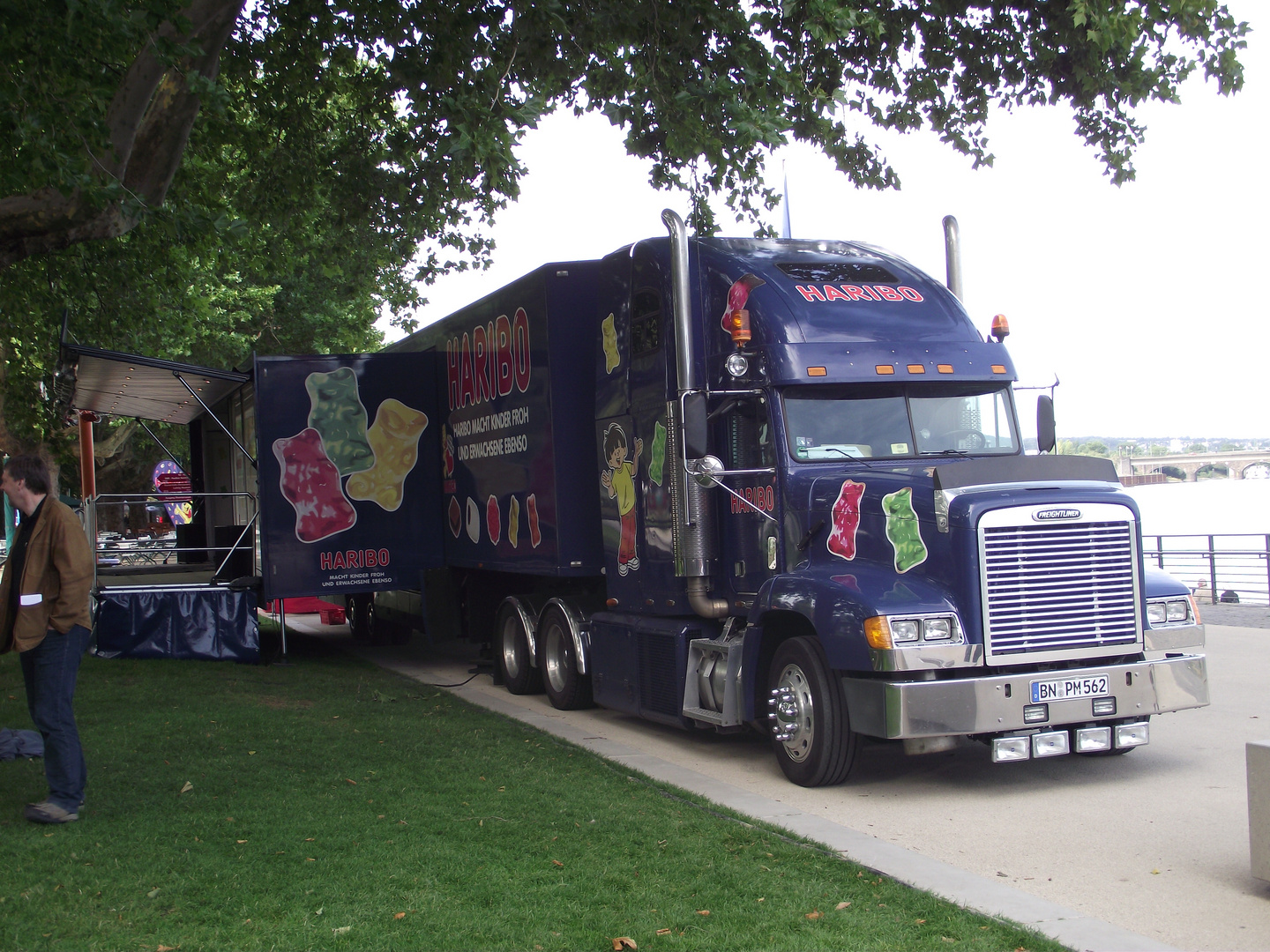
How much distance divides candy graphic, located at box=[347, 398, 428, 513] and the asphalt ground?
4.05 m

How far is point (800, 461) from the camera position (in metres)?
8.32

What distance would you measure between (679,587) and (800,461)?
162 centimetres

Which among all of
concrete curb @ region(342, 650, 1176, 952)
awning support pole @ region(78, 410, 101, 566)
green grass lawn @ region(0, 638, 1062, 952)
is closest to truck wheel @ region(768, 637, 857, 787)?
concrete curb @ region(342, 650, 1176, 952)

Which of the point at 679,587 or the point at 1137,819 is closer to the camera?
the point at 1137,819

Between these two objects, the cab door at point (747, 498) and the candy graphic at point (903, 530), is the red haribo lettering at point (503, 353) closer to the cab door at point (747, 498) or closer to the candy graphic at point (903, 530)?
the cab door at point (747, 498)

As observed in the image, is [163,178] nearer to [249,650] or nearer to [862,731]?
[249,650]

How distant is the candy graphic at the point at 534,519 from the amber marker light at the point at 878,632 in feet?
15.2

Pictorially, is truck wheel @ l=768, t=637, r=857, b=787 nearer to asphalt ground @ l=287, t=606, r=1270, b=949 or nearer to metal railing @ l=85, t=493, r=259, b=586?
asphalt ground @ l=287, t=606, r=1270, b=949

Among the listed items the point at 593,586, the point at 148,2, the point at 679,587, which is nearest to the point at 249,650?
the point at 593,586

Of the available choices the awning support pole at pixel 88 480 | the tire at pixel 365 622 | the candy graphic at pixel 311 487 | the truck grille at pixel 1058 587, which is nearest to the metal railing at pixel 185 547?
the awning support pole at pixel 88 480

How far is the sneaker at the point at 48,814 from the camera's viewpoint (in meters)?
6.50

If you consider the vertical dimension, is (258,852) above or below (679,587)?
below

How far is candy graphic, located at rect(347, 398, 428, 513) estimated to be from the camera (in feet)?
45.2

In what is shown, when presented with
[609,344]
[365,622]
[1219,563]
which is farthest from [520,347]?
[1219,563]
